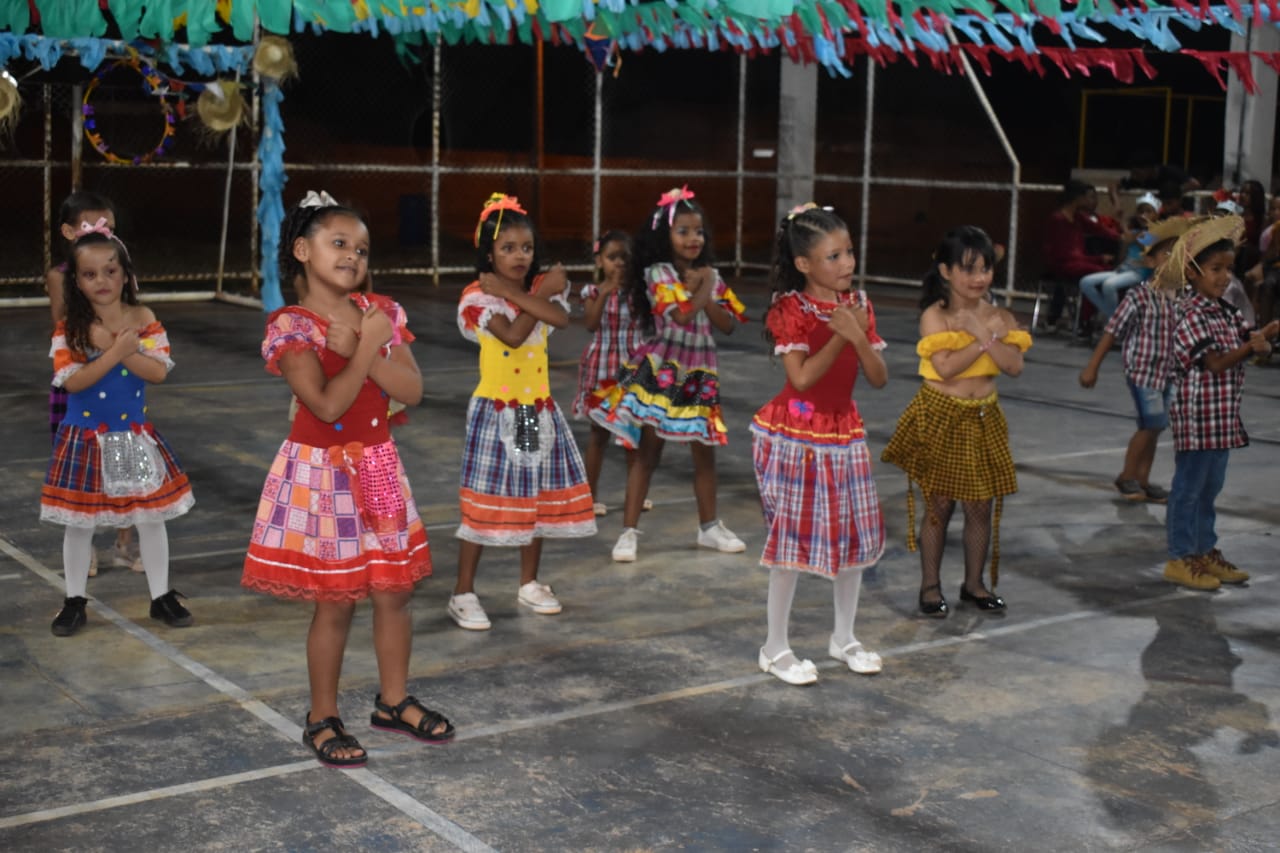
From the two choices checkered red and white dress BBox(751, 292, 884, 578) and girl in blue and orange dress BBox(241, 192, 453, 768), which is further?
checkered red and white dress BBox(751, 292, 884, 578)

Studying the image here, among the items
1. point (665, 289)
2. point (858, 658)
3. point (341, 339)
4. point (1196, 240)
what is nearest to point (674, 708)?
point (858, 658)

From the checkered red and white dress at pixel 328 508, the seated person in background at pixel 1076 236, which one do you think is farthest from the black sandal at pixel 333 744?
the seated person in background at pixel 1076 236

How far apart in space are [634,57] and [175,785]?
22.3 metres

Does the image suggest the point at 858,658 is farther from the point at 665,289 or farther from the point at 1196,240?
the point at 1196,240

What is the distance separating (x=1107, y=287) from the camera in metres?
12.6

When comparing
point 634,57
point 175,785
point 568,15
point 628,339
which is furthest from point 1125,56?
point 634,57

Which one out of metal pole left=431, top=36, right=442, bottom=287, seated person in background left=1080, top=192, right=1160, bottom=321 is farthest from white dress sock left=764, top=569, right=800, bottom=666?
metal pole left=431, top=36, right=442, bottom=287

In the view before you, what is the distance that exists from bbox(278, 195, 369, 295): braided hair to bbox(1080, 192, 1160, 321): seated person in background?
29.7 feet

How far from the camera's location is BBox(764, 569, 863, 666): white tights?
4891mm

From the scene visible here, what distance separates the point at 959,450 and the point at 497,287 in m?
1.67

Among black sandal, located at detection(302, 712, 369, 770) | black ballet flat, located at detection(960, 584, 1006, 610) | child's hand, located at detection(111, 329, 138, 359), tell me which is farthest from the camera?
black ballet flat, located at detection(960, 584, 1006, 610)

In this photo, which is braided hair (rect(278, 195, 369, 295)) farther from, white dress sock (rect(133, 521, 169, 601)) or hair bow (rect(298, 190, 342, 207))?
white dress sock (rect(133, 521, 169, 601))

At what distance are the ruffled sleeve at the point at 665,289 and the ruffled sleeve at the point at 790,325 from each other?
130 cm

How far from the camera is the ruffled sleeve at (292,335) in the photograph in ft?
13.0
